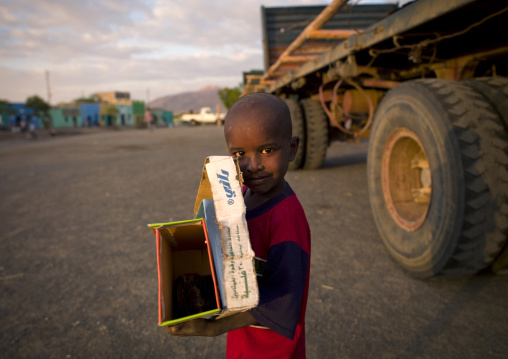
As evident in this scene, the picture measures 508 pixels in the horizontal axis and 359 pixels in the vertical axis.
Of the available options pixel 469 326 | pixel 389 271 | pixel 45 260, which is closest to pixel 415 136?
pixel 389 271

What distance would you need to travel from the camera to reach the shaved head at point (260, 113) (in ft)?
2.95

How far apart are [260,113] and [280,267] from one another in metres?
0.41

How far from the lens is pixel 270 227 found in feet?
2.98

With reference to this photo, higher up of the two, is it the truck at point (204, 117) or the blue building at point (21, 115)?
the blue building at point (21, 115)

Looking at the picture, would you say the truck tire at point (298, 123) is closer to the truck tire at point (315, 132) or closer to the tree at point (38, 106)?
the truck tire at point (315, 132)

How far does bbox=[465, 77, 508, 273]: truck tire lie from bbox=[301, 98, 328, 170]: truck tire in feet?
11.6

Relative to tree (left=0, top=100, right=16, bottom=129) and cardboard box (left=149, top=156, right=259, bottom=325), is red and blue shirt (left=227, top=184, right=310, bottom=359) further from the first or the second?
tree (left=0, top=100, right=16, bottom=129)

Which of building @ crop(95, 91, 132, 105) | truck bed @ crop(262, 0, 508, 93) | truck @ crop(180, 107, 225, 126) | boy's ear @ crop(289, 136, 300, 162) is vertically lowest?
boy's ear @ crop(289, 136, 300, 162)

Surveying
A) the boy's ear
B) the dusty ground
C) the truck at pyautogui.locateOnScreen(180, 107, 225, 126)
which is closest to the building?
the truck at pyautogui.locateOnScreen(180, 107, 225, 126)

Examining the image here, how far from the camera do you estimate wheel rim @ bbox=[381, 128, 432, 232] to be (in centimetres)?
271

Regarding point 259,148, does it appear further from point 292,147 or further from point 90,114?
point 90,114

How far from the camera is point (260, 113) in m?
0.90

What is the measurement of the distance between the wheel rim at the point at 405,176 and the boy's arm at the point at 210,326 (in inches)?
84.2

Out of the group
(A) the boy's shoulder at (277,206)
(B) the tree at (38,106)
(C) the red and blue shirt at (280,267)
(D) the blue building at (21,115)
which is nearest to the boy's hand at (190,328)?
(C) the red and blue shirt at (280,267)
